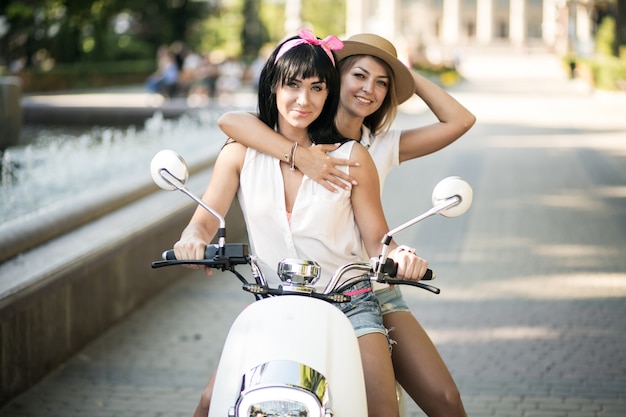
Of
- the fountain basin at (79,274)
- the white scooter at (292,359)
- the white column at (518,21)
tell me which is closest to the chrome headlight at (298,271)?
the white scooter at (292,359)

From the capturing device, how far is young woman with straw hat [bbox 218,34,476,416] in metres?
3.21

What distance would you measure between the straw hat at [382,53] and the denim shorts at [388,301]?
31.7 inches

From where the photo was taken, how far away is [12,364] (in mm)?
5074

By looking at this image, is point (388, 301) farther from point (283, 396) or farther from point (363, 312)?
point (283, 396)

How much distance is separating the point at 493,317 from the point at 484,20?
128 meters

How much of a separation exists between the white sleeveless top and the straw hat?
46cm

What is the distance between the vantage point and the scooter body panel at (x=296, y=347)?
2443 millimetres

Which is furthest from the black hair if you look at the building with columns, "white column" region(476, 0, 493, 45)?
"white column" region(476, 0, 493, 45)

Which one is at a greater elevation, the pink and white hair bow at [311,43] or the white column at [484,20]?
the white column at [484,20]

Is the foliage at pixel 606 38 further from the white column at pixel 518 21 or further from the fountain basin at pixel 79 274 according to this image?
the white column at pixel 518 21

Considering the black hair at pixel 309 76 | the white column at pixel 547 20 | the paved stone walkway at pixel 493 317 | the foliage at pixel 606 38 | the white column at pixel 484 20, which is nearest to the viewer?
the black hair at pixel 309 76

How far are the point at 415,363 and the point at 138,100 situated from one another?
25.9m

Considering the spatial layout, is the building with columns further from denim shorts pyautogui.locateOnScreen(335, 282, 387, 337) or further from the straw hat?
denim shorts pyautogui.locateOnScreen(335, 282, 387, 337)

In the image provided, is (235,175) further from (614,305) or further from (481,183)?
(481,183)
